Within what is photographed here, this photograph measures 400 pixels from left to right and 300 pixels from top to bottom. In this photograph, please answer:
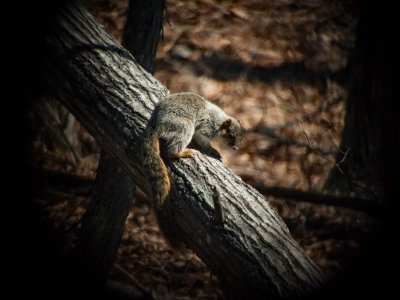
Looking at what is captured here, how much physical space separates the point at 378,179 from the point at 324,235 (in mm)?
1194

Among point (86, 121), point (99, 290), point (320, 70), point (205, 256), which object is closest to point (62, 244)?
point (99, 290)

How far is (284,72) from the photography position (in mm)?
7215

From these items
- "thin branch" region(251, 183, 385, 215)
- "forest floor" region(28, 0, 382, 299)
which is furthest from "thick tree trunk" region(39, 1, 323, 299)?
"thin branch" region(251, 183, 385, 215)

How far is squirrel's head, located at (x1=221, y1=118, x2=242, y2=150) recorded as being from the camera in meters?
4.73

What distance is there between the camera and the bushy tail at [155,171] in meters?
3.33

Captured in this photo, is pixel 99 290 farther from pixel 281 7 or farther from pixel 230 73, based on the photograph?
pixel 281 7

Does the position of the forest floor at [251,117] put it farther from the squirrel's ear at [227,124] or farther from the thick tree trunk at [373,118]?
the squirrel's ear at [227,124]

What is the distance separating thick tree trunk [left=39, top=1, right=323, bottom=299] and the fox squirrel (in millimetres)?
116

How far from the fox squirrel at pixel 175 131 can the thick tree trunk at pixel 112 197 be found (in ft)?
2.41

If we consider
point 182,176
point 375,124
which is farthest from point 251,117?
point 182,176

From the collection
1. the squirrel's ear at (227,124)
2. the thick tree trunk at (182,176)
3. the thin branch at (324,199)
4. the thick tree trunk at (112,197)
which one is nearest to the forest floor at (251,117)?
the thin branch at (324,199)

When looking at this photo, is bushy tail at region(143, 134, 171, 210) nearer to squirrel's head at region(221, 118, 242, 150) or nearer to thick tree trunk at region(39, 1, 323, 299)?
thick tree trunk at region(39, 1, 323, 299)

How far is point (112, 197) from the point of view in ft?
15.0

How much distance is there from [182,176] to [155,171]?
0.25 m
